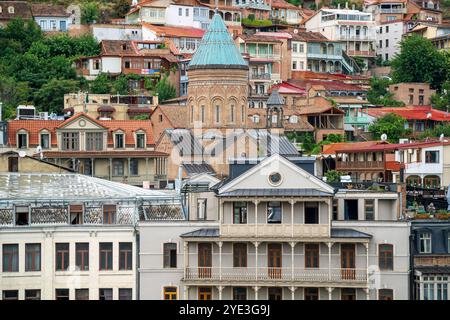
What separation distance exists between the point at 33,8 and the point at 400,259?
261ft

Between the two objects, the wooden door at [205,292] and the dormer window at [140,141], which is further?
the dormer window at [140,141]

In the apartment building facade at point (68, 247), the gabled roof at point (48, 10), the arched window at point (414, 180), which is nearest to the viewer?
the apartment building facade at point (68, 247)

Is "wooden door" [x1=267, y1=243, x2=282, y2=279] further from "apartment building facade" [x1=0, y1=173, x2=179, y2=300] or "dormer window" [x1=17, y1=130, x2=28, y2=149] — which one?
"dormer window" [x1=17, y1=130, x2=28, y2=149]

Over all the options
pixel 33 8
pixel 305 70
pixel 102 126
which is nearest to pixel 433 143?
pixel 102 126

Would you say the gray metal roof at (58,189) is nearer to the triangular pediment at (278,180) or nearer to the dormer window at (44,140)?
the triangular pediment at (278,180)

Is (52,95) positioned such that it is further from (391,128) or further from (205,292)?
(205,292)

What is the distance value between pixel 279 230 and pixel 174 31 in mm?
75180

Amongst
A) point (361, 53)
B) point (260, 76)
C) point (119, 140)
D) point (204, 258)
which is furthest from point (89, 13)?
point (204, 258)

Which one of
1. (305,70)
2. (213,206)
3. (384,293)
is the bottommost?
(384,293)

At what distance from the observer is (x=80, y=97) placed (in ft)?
258

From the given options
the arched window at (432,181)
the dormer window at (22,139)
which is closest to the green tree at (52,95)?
the dormer window at (22,139)

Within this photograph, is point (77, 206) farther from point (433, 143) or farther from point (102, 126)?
point (433, 143)

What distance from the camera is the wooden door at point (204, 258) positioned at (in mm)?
29641

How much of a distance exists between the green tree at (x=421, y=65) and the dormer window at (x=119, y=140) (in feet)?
148
